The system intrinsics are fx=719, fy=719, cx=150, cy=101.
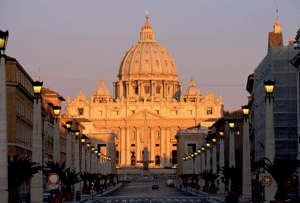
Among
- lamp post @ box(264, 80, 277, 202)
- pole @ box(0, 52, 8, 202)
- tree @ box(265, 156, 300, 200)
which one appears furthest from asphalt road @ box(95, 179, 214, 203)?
pole @ box(0, 52, 8, 202)

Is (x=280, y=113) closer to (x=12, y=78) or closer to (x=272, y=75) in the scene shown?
(x=272, y=75)

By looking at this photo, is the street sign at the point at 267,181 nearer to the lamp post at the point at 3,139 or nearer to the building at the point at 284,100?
the lamp post at the point at 3,139

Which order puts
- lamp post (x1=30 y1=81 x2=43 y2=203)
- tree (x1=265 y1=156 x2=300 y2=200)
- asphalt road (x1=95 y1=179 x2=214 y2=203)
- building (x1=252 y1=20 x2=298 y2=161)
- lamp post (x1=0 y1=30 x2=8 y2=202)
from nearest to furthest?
lamp post (x1=0 y1=30 x2=8 y2=202)
lamp post (x1=30 y1=81 x2=43 y2=203)
tree (x1=265 y1=156 x2=300 y2=200)
asphalt road (x1=95 y1=179 x2=214 y2=203)
building (x1=252 y1=20 x2=298 y2=161)

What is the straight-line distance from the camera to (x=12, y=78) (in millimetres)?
A: 64312

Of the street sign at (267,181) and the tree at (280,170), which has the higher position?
the tree at (280,170)

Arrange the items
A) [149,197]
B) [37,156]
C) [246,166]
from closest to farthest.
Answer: [37,156]
[246,166]
[149,197]

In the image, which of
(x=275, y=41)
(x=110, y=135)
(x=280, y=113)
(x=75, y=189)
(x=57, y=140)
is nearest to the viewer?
(x=57, y=140)

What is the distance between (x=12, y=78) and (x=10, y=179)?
34.3 meters

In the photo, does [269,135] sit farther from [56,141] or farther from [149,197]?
[149,197]

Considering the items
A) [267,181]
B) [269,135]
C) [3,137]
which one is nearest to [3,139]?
[3,137]

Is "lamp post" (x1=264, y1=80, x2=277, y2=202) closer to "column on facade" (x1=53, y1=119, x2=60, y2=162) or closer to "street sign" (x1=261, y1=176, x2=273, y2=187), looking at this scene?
"street sign" (x1=261, y1=176, x2=273, y2=187)

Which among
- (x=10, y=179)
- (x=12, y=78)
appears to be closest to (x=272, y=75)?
(x=12, y=78)

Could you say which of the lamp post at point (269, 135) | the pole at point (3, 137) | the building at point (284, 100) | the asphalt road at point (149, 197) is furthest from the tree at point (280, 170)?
the building at point (284, 100)

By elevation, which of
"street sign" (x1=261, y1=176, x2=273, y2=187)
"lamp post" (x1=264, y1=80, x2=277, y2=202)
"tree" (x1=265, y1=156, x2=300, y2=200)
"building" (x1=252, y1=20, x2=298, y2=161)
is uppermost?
"building" (x1=252, y1=20, x2=298, y2=161)
